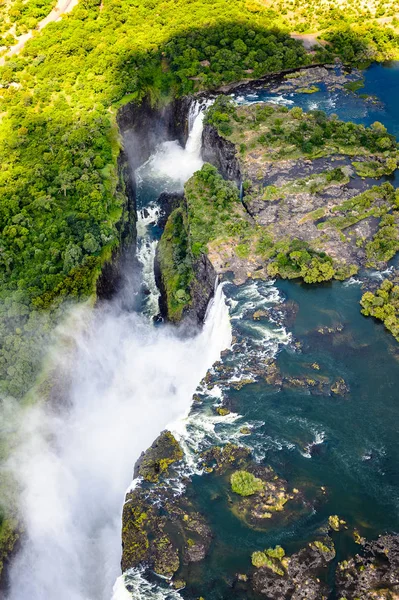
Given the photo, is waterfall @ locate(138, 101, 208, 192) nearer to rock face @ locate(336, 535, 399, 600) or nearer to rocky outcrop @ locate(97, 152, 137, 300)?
rocky outcrop @ locate(97, 152, 137, 300)

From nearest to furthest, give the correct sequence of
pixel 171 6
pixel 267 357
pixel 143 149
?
pixel 267 357 < pixel 143 149 < pixel 171 6

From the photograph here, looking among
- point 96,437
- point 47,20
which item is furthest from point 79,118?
point 96,437

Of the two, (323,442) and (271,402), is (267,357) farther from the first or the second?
(323,442)

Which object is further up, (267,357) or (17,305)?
(17,305)

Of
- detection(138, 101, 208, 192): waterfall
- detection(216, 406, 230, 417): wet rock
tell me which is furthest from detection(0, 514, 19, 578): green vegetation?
detection(138, 101, 208, 192): waterfall

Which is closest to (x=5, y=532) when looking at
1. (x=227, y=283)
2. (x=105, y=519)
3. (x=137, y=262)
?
(x=105, y=519)

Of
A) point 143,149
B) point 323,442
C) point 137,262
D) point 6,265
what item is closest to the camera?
point 323,442
